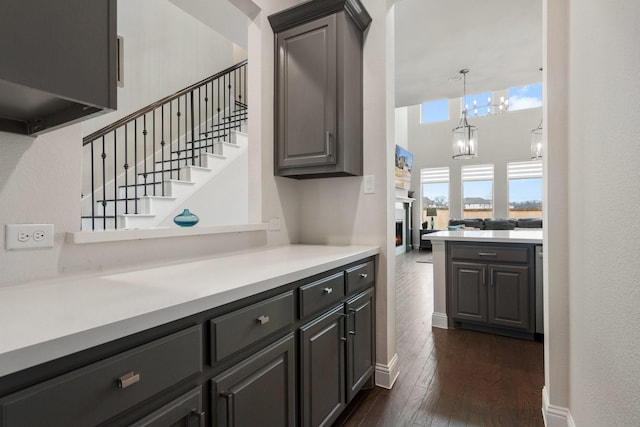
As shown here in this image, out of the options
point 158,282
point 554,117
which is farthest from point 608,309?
point 158,282

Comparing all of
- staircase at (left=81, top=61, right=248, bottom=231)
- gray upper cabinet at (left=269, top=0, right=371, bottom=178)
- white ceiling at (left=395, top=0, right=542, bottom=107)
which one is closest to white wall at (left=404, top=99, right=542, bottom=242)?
white ceiling at (left=395, top=0, right=542, bottom=107)

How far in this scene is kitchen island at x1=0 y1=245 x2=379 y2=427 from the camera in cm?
66

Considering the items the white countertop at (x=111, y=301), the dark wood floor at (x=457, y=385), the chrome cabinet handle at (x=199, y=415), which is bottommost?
the dark wood floor at (x=457, y=385)

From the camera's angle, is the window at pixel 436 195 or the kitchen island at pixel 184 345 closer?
the kitchen island at pixel 184 345

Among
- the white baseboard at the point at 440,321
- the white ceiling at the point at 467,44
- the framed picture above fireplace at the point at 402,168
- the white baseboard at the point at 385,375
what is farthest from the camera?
the framed picture above fireplace at the point at 402,168

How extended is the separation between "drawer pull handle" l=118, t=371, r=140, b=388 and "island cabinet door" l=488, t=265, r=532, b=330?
312 cm

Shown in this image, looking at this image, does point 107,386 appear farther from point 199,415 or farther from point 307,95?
point 307,95

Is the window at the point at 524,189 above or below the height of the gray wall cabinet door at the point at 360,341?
above

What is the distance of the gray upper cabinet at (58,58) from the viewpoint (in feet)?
2.56

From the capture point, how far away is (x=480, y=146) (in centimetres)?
1050

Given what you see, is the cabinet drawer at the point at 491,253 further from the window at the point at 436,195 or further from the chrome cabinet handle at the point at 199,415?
the window at the point at 436,195

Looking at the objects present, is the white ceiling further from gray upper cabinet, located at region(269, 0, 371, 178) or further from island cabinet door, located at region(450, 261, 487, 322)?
island cabinet door, located at region(450, 261, 487, 322)

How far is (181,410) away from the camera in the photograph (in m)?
0.90

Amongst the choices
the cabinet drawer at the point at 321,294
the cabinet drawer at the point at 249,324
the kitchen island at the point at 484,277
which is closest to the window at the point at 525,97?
the kitchen island at the point at 484,277
